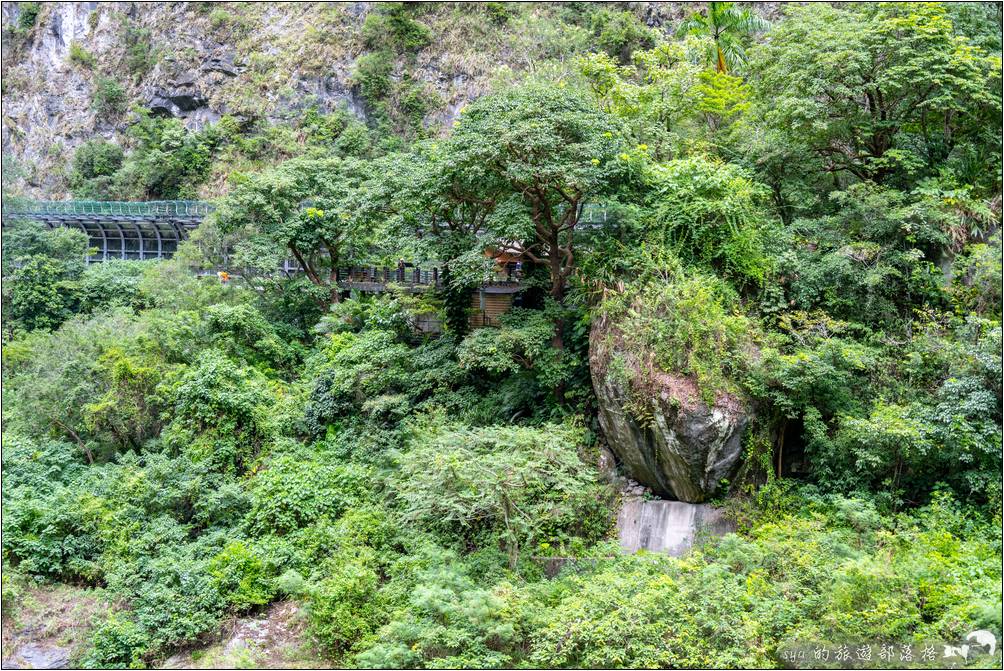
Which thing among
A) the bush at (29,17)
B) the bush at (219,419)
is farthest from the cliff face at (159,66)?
the bush at (219,419)

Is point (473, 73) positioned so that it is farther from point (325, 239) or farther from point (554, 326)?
point (554, 326)

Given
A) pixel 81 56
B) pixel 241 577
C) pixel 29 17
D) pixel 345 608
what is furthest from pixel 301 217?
pixel 29 17

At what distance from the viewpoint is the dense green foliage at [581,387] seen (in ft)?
35.1

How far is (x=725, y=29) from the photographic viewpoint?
23.2 metres

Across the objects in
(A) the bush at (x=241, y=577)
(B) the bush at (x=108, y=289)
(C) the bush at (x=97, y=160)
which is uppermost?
(C) the bush at (x=97, y=160)

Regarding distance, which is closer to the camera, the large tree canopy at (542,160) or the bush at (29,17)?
the large tree canopy at (542,160)

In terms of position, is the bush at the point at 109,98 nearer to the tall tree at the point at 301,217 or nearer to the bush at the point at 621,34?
the tall tree at the point at 301,217

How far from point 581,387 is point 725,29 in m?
13.7

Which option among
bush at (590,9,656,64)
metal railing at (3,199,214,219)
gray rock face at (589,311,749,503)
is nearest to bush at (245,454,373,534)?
gray rock face at (589,311,749,503)

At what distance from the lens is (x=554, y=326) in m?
15.2

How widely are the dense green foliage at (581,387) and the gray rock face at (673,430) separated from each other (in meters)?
0.16

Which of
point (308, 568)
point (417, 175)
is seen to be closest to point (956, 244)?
point (417, 175)

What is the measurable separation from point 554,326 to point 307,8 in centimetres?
2556

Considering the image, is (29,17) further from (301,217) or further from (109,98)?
(301,217)
